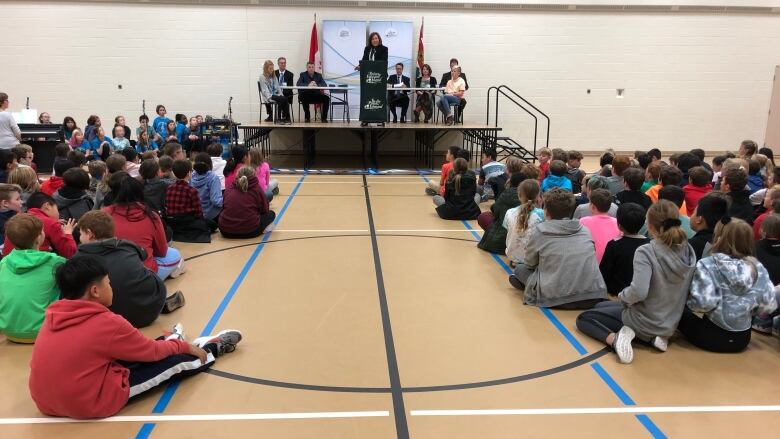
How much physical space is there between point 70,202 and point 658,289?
4.81 meters

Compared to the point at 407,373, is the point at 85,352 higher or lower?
higher

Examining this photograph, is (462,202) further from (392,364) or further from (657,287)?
(392,364)

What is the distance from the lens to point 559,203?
4.40m

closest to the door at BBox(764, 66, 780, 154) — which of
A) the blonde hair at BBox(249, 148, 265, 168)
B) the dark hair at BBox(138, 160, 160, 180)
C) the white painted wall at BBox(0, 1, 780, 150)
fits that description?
the white painted wall at BBox(0, 1, 780, 150)

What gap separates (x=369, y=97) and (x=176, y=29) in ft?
18.2

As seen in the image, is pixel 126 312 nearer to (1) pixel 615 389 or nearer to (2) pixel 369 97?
(1) pixel 615 389

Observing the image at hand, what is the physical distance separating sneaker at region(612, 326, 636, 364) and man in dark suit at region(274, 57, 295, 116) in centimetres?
1041

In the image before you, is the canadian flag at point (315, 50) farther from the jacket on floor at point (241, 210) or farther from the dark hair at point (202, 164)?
the jacket on floor at point (241, 210)

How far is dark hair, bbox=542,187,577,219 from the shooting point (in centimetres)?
441

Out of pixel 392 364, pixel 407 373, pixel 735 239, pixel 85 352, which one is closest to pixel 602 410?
pixel 407 373

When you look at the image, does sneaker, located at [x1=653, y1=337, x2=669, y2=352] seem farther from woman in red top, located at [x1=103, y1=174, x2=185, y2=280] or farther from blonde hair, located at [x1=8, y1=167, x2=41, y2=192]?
blonde hair, located at [x1=8, y1=167, x2=41, y2=192]

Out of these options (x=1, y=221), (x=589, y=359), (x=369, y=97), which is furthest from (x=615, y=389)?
(x=369, y=97)

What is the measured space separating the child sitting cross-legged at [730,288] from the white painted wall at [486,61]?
36.7 ft

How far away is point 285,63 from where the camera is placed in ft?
43.5
